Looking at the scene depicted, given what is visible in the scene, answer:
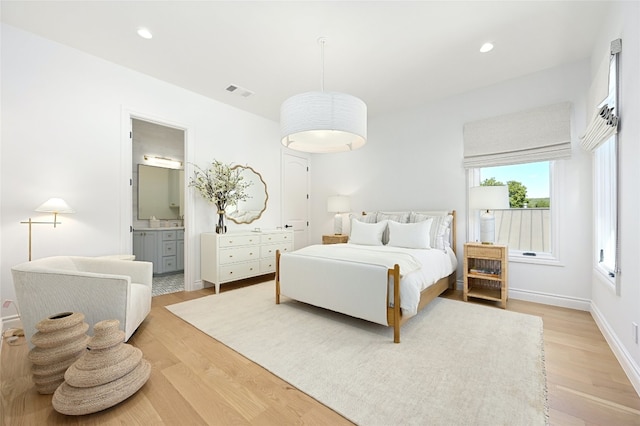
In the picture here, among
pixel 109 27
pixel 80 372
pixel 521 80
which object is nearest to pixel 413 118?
pixel 521 80

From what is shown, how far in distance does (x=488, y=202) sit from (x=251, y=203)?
11.7 ft

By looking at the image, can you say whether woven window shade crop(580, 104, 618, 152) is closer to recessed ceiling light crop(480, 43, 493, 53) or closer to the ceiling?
the ceiling

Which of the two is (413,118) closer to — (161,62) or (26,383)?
(161,62)

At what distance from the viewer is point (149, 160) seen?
4.96 meters

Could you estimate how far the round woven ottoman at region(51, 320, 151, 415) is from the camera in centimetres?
141

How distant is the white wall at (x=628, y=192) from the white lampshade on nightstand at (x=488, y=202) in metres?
1.10

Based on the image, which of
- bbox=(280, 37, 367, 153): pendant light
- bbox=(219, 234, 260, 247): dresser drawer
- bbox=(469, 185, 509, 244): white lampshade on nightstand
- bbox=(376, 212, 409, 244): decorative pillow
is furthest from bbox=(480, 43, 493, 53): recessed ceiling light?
bbox=(219, 234, 260, 247): dresser drawer

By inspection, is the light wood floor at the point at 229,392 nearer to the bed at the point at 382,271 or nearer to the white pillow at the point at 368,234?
the bed at the point at 382,271

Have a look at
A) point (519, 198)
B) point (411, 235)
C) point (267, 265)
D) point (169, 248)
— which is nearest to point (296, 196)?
point (267, 265)

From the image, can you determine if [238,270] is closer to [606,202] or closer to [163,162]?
[163,162]

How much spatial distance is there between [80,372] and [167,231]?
374 centimetres

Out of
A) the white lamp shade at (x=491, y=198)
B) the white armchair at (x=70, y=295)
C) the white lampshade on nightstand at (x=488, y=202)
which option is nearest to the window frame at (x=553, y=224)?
the white lampshade on nightstand at (x=488, y=202)

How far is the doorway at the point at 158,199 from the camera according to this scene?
15.5 feet

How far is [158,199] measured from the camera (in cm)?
512
